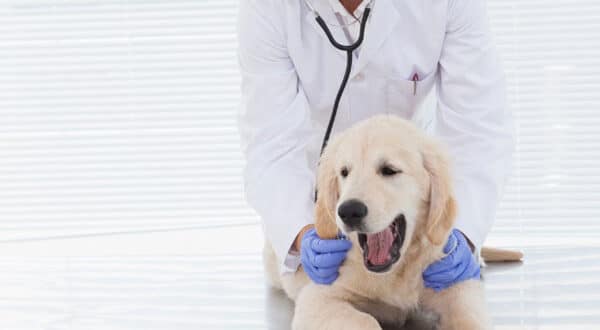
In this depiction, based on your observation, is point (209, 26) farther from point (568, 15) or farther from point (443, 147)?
point (443, 147)

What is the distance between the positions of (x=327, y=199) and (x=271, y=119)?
44 cm

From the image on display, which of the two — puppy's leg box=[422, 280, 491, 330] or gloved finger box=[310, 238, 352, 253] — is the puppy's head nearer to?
gloved finger box=[310, 238, 352, 253]

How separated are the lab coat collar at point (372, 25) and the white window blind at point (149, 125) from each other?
7.76ft

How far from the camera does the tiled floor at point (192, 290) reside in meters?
2.25

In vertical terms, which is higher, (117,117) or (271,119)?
(271,119)

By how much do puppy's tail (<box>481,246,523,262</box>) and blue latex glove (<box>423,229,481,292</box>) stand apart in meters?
0.67

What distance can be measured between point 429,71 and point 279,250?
604mm

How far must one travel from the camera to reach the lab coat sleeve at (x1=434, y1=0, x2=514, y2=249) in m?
2.34

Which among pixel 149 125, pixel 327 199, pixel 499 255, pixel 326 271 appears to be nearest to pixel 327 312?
pixel 326 271

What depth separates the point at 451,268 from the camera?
2.06 metres

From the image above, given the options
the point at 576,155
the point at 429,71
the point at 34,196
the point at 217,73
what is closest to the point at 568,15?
the point at 576,155

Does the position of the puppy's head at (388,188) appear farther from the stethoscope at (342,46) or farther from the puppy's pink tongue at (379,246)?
the stethoscope at (342,46)

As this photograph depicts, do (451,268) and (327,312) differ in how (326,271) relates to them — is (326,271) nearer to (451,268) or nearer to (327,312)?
(327,312)

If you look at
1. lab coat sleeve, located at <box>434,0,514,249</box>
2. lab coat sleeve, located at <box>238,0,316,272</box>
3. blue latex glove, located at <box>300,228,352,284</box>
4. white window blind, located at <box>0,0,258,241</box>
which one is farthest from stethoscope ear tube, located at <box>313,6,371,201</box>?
white window blind, located at <box>0,0,258,241</box>
